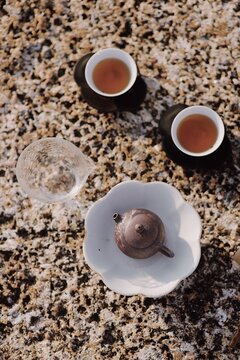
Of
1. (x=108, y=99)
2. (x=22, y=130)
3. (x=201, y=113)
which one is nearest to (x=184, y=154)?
→ (x=201, y=113)

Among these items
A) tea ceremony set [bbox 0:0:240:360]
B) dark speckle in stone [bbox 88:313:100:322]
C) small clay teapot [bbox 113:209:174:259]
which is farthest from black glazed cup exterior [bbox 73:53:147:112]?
dark speckle in stone [bbox 88:313:100:322]

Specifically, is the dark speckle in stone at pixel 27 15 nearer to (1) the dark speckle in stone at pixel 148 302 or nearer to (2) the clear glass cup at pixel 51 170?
(2) the clear glass cup at pixel 51 170

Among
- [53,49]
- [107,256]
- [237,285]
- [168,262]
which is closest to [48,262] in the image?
[107,256]

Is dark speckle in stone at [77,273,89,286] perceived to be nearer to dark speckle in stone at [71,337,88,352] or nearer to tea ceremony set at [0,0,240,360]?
tea ceremony set at [0,0,240,360]

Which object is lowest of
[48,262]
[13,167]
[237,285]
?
[237,285]

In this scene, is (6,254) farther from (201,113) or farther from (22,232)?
(201,113)

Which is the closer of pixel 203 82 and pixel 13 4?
pixel 203 82

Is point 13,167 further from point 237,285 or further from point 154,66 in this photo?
point 237,285
